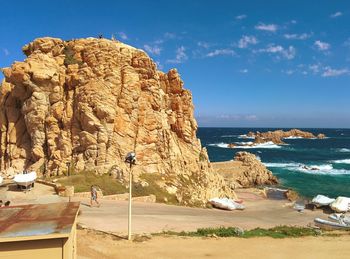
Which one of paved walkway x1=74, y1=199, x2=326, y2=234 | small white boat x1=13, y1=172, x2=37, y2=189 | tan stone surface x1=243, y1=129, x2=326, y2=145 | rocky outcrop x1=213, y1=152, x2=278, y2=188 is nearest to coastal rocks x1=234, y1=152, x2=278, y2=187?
rocky outcrop x1=213, y1=152, x2=278, y2=188

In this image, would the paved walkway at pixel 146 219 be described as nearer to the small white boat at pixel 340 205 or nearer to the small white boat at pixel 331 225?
the small white boat at pixel 331 225

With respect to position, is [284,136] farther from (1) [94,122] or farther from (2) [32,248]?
(2) [32,248]

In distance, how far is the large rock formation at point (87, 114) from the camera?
35.5m

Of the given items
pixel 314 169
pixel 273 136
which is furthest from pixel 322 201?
pixel 273 136

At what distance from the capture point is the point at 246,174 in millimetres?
63062

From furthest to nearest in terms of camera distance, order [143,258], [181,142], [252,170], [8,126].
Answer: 1. [252,170]
2. [181,142]
3. [8,126]
4. [143,258]

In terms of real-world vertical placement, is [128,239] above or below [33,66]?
below

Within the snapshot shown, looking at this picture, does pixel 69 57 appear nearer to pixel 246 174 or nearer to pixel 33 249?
pixel 33 249

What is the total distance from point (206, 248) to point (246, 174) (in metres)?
47.0

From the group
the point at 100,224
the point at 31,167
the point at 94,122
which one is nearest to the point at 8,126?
the point at 31,167

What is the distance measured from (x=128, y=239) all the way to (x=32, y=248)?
921 centimetres

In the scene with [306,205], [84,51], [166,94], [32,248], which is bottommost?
[306,205]

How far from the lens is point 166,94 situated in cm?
4422

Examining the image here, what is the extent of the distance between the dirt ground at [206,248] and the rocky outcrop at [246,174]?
125 ft
